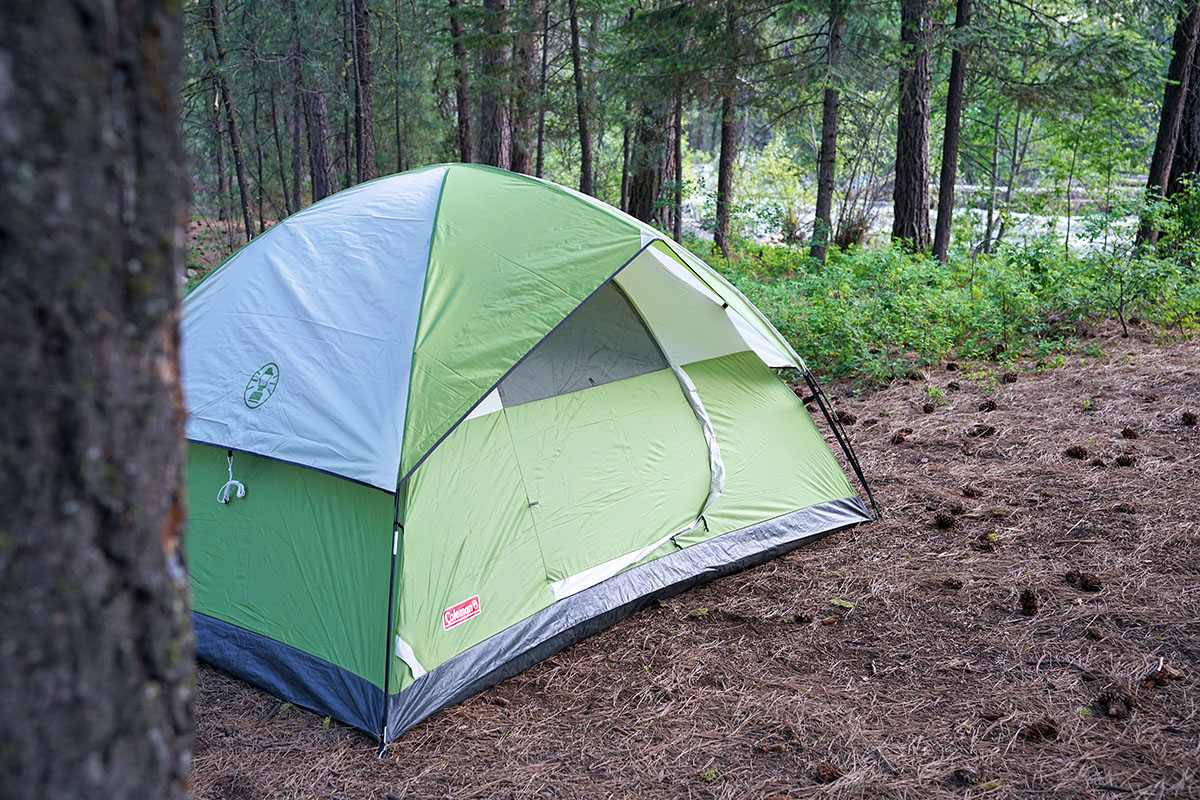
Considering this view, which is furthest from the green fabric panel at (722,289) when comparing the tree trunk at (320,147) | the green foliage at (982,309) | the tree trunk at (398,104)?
the tree trunk at (320,147)

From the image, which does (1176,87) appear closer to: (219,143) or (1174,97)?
(1174,97)

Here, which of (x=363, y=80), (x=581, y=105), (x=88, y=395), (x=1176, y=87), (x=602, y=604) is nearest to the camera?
(x=88, y=395)

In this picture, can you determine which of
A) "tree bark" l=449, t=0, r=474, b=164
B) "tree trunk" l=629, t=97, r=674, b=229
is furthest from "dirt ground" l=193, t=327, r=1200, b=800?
"tree trunk" l=629, t=97, r=674, b=229

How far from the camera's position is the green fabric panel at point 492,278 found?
9.98ft

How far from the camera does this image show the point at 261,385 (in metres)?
3.33

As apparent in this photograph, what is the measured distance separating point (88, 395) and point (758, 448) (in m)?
3.51

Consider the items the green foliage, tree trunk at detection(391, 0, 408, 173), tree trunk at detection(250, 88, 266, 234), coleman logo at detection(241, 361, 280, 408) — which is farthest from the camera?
tree trunk at detection(391, 0, 408, 173)

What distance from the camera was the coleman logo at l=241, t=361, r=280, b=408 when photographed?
3293mm

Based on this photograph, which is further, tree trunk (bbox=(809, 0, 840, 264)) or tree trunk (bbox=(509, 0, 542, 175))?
tree trunk (bbox=(509, 0, 542, 175))

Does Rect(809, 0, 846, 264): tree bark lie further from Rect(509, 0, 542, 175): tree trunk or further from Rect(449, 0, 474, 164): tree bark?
Rect(449, 0, 474, 164): tree bark

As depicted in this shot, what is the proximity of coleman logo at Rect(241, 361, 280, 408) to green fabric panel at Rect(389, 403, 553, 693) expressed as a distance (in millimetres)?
716

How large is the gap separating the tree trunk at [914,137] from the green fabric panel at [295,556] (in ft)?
25.6

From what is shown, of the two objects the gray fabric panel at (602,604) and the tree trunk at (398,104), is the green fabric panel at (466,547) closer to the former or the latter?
the gray fabric panel at (602,604)

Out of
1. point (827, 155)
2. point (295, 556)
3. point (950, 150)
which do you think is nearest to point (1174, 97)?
point (950, 150)
